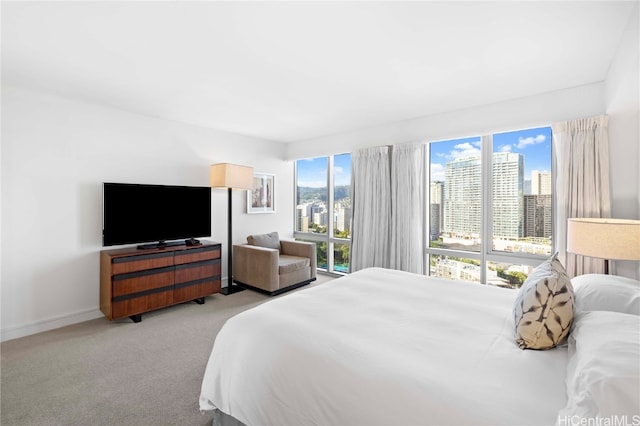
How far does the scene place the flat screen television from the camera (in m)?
3.36

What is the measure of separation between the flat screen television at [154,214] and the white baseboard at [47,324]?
87 centimetres

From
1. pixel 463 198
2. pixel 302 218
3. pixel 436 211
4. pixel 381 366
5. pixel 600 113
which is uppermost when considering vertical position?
pixel 600 113

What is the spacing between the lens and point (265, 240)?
488 centimetres

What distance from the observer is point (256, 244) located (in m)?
4.75

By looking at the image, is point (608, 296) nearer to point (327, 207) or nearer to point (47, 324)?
point (327, 207)

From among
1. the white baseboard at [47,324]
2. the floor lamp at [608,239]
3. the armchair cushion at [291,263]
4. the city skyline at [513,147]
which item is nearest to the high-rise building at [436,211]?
the city skyline at [513,147]

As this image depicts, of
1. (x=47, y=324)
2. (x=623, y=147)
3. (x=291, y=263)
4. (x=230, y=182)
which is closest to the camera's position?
(x=623, y=147)

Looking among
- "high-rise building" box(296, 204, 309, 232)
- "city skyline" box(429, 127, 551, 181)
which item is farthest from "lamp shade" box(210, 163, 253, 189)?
"city skyline" box(429, 127, 551, 181)

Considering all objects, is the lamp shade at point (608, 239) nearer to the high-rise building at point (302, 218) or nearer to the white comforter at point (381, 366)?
the white comforter at point (381, 366)

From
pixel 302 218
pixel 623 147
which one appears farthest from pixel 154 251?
pixel 623 147

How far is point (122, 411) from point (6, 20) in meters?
2.69

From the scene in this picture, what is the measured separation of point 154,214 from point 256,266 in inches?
60.3

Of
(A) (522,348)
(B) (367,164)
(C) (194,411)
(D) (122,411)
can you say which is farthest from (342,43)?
(D) (122,411)

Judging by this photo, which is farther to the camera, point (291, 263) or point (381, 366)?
point (291, 263)
